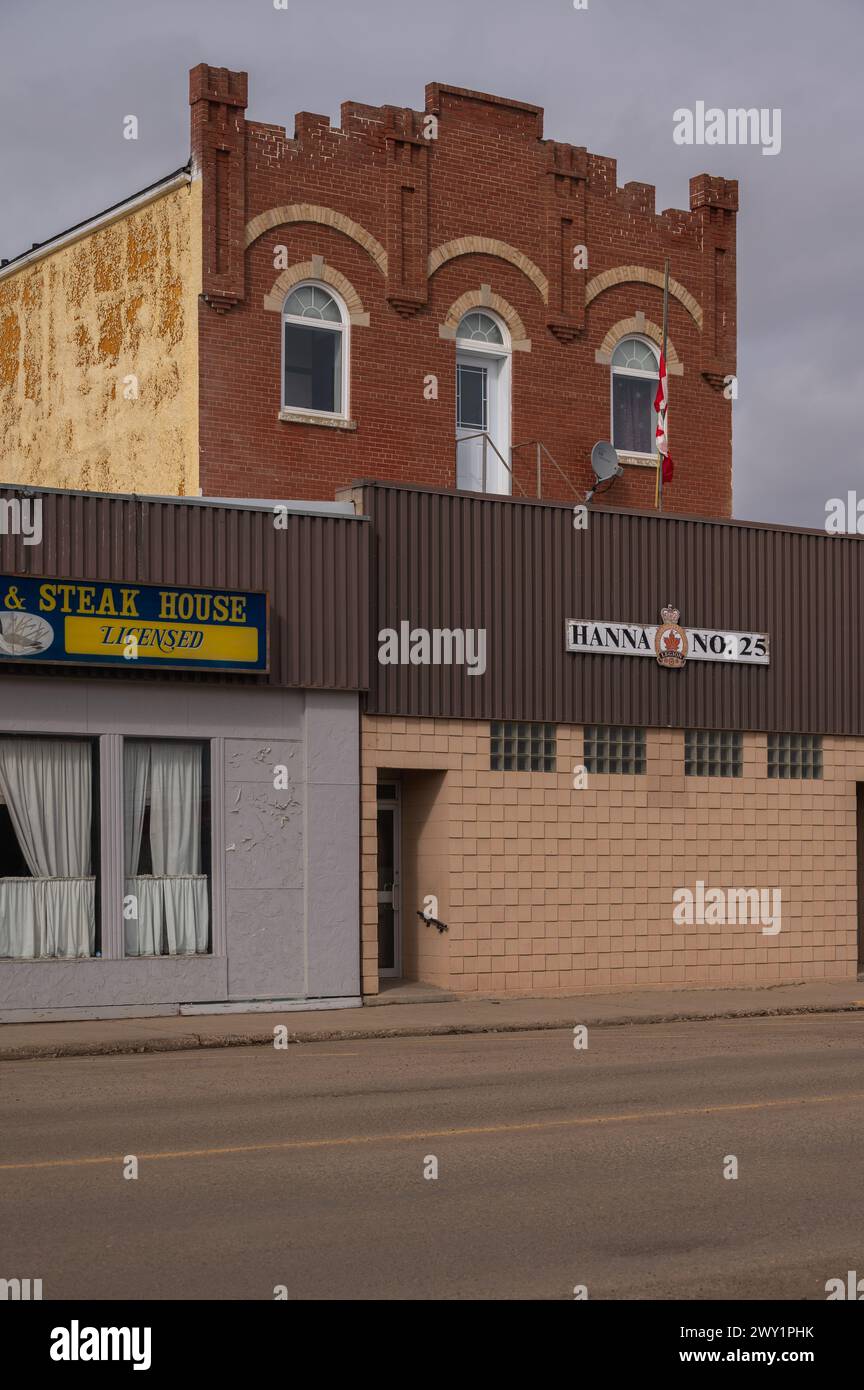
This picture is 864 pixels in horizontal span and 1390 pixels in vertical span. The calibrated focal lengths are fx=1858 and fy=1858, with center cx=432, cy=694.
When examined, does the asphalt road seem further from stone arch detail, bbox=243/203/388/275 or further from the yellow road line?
stone arch detail, bbox=243/203/388/275

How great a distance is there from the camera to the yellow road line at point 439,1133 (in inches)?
422

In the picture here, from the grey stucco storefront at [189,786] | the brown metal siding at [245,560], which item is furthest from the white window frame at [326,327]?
the brown metal siding at [245,560]

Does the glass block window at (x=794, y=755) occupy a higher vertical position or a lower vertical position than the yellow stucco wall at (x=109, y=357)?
lower

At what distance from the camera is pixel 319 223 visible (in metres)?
26.2

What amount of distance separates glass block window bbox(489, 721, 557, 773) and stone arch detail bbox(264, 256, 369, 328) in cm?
649

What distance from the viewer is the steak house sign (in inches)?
980

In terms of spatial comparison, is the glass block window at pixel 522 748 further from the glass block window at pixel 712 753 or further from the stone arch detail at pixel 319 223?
the stone arch detail at pixel 319 223

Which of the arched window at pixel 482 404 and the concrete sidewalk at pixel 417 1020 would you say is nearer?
the concrete sidewalk at pixel 417 1020

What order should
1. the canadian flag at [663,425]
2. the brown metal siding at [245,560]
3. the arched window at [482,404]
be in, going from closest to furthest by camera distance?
1. the brown metal siding at [245,560]
2. the canadian flag at [663,425]
3. the arched window at [482,404]

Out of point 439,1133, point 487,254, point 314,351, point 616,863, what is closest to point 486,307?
point 487,254

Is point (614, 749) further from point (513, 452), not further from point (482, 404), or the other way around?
point (482, 404)

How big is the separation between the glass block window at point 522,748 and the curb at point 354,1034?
4.14 metres
